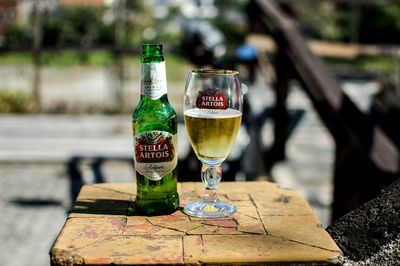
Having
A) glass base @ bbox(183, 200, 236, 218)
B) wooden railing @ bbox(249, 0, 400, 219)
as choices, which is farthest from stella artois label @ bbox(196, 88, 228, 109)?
wooden railing @ bbox(249, 0, 400, 219)

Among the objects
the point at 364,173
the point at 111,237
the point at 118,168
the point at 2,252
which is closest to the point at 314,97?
the point at 364,173

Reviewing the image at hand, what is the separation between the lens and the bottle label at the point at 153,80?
4.96ft

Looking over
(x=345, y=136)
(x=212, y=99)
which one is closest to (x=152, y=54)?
(x=212, y=99)

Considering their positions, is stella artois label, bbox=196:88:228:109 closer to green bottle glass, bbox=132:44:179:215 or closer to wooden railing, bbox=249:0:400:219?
green bottle glass, bbox=132:44:179:215

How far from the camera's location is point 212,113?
1486mm

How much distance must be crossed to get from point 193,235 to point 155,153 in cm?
23

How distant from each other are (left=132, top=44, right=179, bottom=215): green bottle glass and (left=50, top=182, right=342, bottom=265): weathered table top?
0.17ft

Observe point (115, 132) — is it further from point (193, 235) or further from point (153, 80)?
point (193, 235)

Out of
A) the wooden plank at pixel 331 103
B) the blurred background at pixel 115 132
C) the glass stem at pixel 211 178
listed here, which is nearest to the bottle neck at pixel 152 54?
the glass stem at pixel 211 178

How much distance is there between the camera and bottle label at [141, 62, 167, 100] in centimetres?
151

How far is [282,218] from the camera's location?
1.49 metres

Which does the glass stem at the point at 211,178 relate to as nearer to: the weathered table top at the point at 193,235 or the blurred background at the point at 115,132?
the weathered table top at the point at 193,235

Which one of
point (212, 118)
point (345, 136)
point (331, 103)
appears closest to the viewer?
point (212, 118)

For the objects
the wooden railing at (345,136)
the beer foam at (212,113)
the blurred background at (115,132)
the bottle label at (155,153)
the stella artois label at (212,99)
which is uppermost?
the stella artois label at (212,99)
